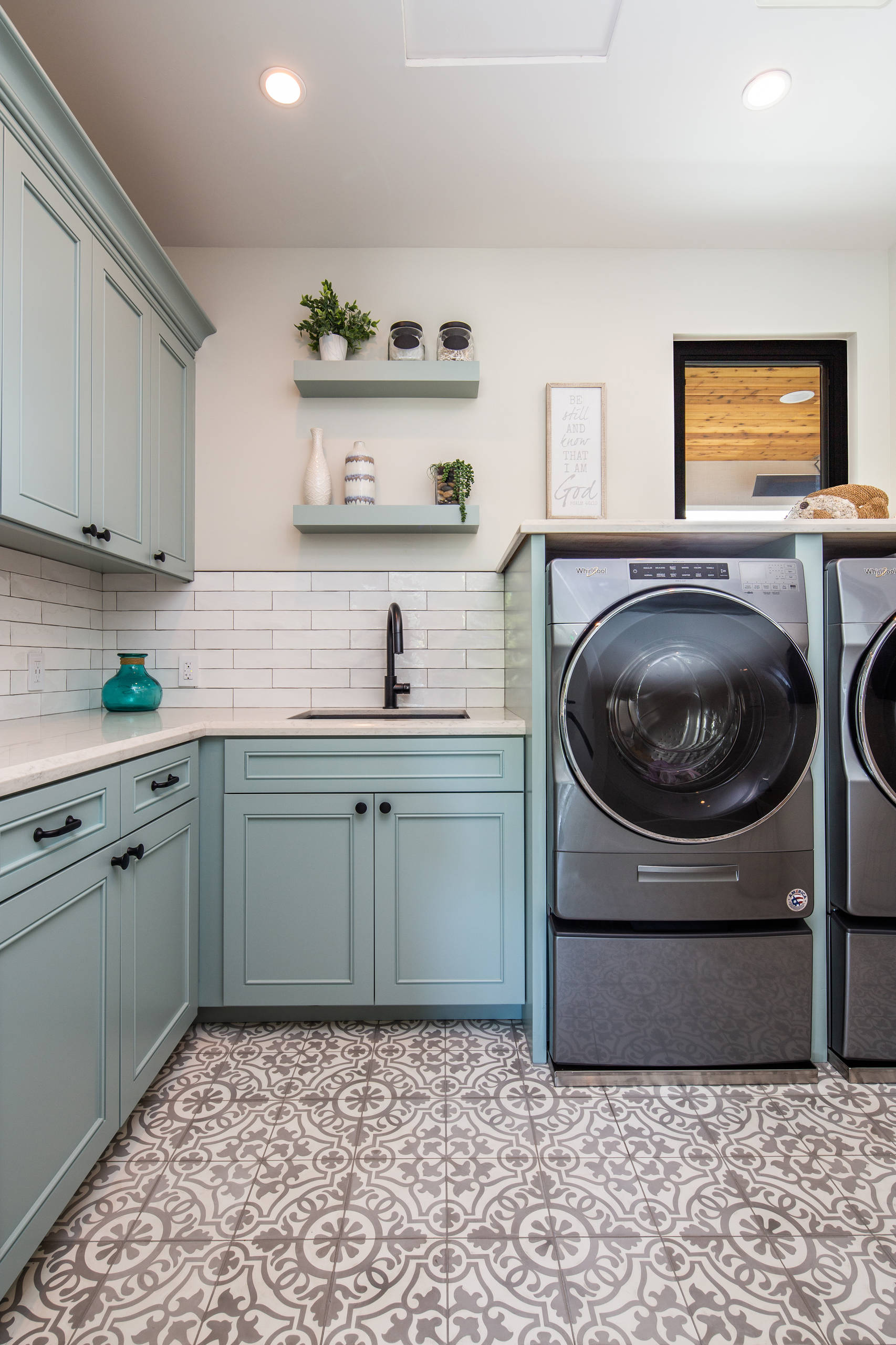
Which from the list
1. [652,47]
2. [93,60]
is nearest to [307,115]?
[93,60]

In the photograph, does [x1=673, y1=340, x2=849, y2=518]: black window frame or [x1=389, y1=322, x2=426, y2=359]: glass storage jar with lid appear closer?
[x1=389, y1=322, x2=426, y2=359]: glass storage jar with lid

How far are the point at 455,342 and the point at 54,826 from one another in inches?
78.2

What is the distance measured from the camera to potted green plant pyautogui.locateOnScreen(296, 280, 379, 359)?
2238 mm

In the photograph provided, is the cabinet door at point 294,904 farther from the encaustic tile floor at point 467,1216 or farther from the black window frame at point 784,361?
the black window frame at point 784,361

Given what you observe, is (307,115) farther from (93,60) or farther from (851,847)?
(851,847)

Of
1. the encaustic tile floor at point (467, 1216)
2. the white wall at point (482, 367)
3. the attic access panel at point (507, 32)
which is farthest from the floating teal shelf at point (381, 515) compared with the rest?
the encaustic tile floor at point (467, 1216)

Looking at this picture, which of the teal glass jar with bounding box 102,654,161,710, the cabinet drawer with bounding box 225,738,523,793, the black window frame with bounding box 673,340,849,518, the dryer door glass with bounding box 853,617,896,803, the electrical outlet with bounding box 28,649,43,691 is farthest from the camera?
the black window frame with bounding box 673,340,849,518

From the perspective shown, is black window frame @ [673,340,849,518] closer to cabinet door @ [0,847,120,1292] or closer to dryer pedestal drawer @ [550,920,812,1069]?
dryer pedestal drawer @ [550,920,812,1069]

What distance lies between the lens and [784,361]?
2506 mm

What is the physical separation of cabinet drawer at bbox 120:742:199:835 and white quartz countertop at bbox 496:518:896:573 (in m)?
1.07

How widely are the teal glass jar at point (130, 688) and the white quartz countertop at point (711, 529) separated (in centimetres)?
129

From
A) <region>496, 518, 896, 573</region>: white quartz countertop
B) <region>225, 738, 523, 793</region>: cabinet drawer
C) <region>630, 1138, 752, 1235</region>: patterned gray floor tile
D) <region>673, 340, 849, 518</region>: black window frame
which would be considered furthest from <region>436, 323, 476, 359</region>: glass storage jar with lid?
<region>630, 1138, 752, 1235</region>: patterned gray floor tile

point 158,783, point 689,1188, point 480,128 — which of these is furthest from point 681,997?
point 480,128

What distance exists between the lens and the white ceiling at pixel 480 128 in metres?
1.56
